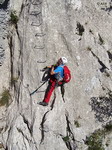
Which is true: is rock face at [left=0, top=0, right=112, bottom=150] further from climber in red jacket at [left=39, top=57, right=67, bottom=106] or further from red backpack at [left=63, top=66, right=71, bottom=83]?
red backpack at [left=63, top=66, right=71, bottom=83]

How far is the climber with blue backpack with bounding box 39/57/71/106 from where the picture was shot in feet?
34.2

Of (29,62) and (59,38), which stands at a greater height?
(59,38)

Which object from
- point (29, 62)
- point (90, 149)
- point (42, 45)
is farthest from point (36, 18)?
point (90, 149)

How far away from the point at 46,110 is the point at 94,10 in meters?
5.48

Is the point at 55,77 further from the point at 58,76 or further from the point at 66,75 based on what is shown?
the point at 66,75

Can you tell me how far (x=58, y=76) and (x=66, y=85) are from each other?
2.22 ft

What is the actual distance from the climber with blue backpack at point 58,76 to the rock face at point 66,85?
29 centimetres

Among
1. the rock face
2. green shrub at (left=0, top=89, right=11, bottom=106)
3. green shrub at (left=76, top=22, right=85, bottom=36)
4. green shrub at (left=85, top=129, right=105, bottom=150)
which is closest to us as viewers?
green shrub at (left=85, top=129, right=105, bottom=150)

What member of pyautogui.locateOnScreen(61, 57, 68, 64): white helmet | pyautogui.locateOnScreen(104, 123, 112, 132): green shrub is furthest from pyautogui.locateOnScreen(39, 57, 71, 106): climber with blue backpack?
pyautogui.locateOnScreen(104, 123, 112, 132): green shrub

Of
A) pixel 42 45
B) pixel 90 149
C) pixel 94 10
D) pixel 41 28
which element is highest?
pixel 94 10

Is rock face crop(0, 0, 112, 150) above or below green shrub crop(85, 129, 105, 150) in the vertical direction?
above

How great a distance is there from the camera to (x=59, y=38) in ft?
36.7

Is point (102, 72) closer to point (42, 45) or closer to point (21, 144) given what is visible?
point (42, 45)

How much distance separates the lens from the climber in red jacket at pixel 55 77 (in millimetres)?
10445
